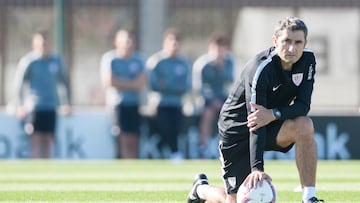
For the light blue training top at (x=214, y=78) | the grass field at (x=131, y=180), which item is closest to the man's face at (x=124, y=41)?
the light blue training top at (x=214, y=78)

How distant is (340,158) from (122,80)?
3879 millimetres

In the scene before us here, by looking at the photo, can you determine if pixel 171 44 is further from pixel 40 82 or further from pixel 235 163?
pixel 235 163

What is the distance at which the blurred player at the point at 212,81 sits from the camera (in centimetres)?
1836

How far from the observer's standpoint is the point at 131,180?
43.0ft

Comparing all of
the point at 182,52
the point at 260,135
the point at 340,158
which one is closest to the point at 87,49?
the point at 182,52

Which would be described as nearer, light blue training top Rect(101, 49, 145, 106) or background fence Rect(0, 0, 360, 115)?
light blue training top Rect(101, 49, 145, 106)

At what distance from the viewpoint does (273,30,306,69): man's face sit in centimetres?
842

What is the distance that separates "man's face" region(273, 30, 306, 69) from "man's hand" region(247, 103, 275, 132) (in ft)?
1.35

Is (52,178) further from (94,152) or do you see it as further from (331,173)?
(94,152)

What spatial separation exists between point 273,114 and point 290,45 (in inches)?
21.1

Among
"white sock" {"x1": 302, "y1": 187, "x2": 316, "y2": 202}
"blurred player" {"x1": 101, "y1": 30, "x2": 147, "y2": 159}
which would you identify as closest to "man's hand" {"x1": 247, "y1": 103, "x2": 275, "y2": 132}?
"white sock" {"x1": 302, "y1": 187, "x2": 316, "y2": 202}

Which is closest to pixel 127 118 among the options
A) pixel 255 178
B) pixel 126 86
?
pixel 126 86

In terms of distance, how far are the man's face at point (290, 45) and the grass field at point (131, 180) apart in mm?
2048

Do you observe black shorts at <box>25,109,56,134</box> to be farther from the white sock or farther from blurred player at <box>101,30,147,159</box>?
the white sock
